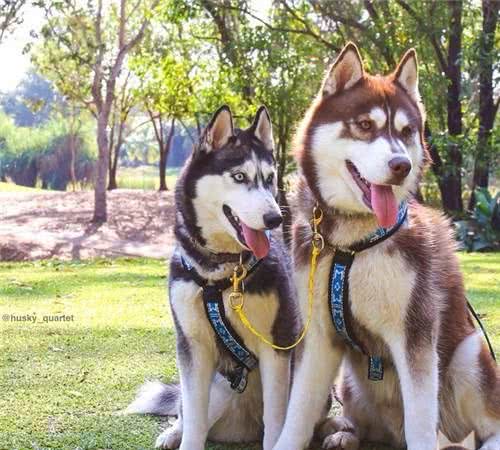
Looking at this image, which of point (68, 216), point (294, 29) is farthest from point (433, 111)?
point (68, 216)

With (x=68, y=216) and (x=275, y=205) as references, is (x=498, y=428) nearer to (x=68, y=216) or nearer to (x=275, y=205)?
(x=275, y=205)

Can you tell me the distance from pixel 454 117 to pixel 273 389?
15.0 meters

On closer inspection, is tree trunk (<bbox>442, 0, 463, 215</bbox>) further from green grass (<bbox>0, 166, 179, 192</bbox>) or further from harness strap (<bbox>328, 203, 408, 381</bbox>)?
green grass (<bbox>0, 166, 179, 192</bbox>)

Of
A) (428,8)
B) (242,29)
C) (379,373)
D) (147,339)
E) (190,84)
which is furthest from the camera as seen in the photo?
(190,84)

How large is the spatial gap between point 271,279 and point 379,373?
26.3 inches

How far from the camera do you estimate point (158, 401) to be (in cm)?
420

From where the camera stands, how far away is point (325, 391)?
3426mm

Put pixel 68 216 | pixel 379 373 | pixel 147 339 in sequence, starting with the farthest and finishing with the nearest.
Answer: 1. pixel 68 216
2. pixel 147 339
3. pixel 379 373

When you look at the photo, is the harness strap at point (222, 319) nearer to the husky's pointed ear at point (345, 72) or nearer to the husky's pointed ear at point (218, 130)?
the husky's pointed ear at point (218, 130)

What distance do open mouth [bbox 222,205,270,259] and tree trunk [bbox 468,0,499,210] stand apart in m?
13.4

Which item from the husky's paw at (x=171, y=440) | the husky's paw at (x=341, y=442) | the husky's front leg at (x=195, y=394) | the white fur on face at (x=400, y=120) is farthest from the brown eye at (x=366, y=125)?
the husky's paw at (x=171, y=440)

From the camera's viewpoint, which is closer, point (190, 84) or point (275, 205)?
point (275, 205)

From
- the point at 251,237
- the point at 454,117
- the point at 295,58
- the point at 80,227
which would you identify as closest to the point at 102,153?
the point at 80,227

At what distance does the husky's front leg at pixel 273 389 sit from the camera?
11.3 ft
